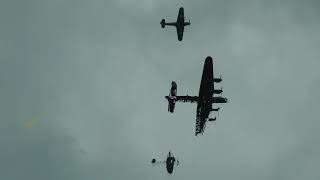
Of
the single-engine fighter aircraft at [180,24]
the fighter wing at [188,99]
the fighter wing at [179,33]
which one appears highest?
the single-engine fighter aircraft at [180,24]

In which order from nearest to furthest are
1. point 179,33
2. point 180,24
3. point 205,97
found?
point 205,97 → point 180,24 → point 179,33

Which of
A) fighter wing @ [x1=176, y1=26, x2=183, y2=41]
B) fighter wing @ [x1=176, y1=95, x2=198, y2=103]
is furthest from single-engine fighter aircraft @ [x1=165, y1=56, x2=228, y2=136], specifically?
fighter wing @ [x1=176, y1=26, x2=183, y2=41]

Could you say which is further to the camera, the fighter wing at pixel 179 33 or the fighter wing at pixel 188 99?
the fighter wing at pixel 179 33

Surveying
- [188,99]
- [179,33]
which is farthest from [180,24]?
[188,99]

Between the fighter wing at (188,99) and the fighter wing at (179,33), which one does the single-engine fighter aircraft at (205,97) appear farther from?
the fighter wing at (179,33)

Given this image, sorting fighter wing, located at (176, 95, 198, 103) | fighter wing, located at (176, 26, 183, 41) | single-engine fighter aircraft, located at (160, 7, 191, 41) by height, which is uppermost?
single-engine fighter aircraft, located at (160, 7, 191, 41)

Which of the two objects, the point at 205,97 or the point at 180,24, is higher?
the point at 180,24

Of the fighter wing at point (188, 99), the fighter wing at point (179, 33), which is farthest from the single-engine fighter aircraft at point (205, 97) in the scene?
the fighter wing at point (179, 33)

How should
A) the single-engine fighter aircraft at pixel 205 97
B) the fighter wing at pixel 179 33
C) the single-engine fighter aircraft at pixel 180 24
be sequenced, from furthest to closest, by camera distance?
the fighter wing at pixel 179 33, the single-engine fighter aircraft at pixel 180 24, the single-engine fighter aircraft at pixel 205 97

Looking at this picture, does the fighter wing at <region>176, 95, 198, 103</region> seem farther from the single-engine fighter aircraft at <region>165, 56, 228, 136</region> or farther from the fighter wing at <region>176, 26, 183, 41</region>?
the fighter wing at <region>176, 26, 183, 41</region>

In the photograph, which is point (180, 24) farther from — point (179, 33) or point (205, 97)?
point (205, 97)

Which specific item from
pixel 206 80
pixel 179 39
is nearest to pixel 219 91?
pixel 206 80

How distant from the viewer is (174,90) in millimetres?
164750

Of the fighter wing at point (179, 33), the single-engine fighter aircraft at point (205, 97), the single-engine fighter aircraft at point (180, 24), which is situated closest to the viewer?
the single-engine fighter aircraft at point (205, 97)
